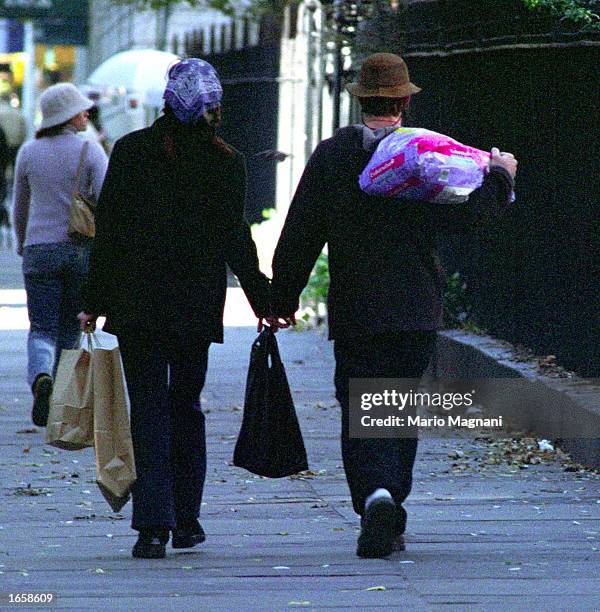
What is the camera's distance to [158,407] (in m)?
5.86

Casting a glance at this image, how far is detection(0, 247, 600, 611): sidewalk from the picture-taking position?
5.31m

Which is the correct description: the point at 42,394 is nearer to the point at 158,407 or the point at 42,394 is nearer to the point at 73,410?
the point at 73,410

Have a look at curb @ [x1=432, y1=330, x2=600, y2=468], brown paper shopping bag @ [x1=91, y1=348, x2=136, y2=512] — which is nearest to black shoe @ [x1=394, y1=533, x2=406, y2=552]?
brown paper shopping bag @ [x1=91, y1=348, x2=136, y2=512]

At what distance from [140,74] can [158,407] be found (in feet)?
50.1

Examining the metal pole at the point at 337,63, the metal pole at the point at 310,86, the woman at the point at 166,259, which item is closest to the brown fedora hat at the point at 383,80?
the woman at the point at 166,259

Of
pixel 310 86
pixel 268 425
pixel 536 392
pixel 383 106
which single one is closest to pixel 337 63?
pixel 310 86

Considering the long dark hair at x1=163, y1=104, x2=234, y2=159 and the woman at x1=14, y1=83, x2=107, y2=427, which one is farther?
the woman at x1=14, y1=83, x2=107, y2=427

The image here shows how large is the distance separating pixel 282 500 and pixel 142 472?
1.39m

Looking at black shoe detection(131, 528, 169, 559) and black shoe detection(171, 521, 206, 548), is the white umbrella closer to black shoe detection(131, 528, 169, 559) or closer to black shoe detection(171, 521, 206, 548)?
black shoe detection(171, 521, 206, 548)

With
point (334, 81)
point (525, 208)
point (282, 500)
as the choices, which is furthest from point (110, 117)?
point (282, 500)

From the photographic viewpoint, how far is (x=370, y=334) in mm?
5832

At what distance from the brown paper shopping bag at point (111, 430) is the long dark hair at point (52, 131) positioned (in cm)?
303

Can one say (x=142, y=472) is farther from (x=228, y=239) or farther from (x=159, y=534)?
(x=228, y=239)

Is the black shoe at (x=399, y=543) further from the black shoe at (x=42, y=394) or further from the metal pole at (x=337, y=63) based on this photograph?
the metal pole at (x=337, y=63)
